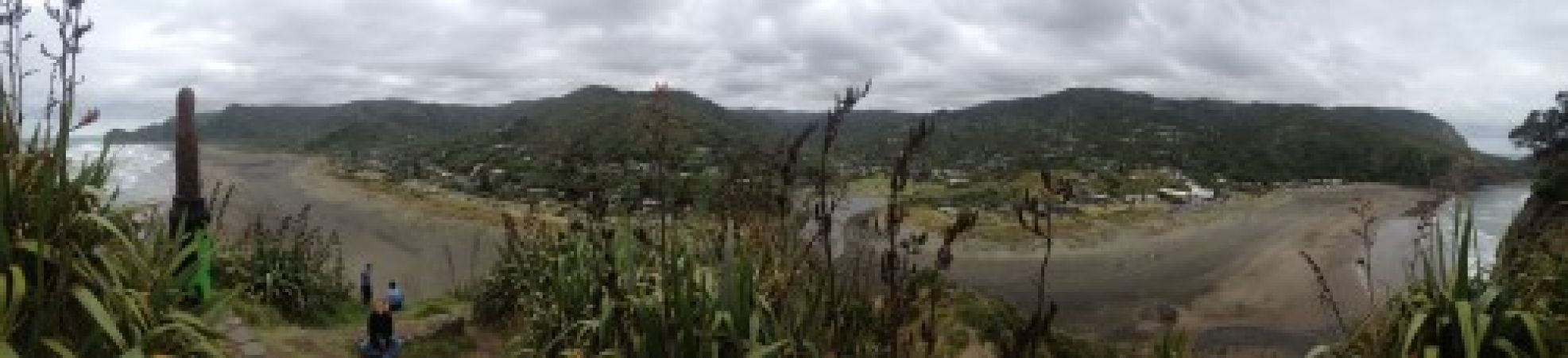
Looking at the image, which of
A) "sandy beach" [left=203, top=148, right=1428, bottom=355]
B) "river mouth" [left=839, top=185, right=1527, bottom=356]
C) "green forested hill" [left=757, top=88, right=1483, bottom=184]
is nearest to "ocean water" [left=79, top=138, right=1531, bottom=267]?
"river mouth" [left=839, top=185, right=1527, bottom=356]

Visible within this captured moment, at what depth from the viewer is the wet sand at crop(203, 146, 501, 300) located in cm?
4066

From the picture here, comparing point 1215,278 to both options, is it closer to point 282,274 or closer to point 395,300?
point 395,300

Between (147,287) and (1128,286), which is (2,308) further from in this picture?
(1128,286)

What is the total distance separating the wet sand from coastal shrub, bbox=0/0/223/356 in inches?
331

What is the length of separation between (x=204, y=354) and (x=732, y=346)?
188 cm

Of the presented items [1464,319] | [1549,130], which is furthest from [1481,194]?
[1464,319]

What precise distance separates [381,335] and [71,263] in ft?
23.1

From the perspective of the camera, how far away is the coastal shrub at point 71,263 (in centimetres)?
354

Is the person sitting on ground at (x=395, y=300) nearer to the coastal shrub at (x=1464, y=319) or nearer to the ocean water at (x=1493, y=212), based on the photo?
the coastal shrub at (x=1464, y=319)

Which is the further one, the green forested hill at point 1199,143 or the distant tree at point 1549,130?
the green forested hill at point 1199,143

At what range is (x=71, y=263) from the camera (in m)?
3.66

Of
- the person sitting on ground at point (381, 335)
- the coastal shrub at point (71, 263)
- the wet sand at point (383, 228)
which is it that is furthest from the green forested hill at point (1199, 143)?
the coastal shrub at point (71, 263)

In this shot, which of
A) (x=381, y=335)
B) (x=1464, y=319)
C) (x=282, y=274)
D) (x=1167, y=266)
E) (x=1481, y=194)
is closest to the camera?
(x=1464, y=319)

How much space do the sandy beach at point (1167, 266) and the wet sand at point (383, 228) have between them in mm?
153
